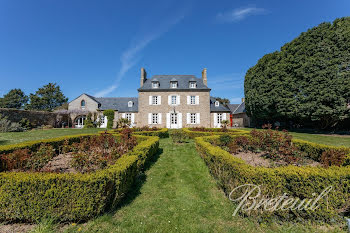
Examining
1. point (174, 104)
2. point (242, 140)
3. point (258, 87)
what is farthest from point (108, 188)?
point (258, 87)

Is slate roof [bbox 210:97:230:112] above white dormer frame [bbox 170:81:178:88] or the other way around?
the other way around

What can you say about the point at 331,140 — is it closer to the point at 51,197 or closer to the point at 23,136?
the point at 51,197

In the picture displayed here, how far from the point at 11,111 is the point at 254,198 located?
22.6 meters

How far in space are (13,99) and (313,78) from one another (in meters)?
68.8

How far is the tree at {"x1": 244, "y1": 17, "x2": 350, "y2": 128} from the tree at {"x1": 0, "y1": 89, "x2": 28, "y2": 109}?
213 ft

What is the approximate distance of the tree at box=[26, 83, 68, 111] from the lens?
130 ft

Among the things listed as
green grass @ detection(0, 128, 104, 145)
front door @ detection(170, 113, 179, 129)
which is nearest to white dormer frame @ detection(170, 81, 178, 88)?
front door @ detection(170, 113, 179, 129)

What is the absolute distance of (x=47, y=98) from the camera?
1603 inches

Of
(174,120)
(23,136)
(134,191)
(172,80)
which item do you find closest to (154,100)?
(172,80)

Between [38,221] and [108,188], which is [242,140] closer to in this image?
[108,188]

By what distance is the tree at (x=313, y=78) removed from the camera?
1154 cm

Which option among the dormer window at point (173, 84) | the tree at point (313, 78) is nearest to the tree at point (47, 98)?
the dormer window at point (173, 84)

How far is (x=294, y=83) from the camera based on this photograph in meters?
13.9

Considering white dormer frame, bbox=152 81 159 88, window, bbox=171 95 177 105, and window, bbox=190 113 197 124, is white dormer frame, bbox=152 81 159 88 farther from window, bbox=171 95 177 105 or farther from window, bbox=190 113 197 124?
window, bbox=190 113 197 124
